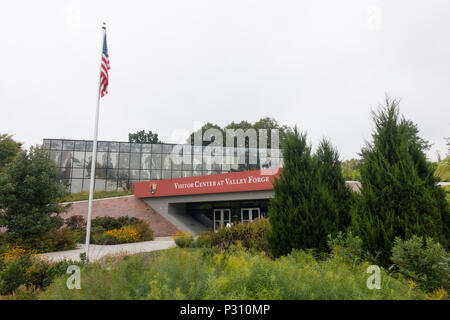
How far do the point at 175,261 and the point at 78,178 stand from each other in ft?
122

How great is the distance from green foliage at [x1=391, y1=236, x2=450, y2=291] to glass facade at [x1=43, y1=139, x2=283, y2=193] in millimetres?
35688

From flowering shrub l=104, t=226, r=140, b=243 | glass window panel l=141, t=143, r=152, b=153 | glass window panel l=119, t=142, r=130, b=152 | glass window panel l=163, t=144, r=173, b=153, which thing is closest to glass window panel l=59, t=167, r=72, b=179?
glass window panel l=119, t=142, r=130, b=152

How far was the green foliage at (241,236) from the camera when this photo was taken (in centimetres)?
970

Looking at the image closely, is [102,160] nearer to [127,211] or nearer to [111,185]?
[111,185]

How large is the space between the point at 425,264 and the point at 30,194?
16.4 m

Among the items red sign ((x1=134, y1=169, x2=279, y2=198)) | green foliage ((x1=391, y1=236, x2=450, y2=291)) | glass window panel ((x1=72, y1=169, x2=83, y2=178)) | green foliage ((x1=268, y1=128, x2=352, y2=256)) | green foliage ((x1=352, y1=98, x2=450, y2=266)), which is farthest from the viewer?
glass window panel ((x1=72, y1=169, x2=83, y2=178))

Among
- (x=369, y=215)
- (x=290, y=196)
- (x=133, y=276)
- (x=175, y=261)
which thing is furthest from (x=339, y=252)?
(x=133, y=276)

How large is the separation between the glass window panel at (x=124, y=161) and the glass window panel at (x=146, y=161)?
6.52ft

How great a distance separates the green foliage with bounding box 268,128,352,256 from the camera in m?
6.66

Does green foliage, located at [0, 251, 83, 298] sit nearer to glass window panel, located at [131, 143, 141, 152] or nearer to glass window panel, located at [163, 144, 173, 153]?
glass window panel, located at [131, 143, 141, 152]

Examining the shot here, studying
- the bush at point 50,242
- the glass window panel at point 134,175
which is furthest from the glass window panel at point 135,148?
the bush at point 50,242

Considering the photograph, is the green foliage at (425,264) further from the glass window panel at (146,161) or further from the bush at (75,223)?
the glass window panel at (146,161)

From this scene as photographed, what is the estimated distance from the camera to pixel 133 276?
3588 millimetres

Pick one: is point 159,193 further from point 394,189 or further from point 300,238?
point 394,189
